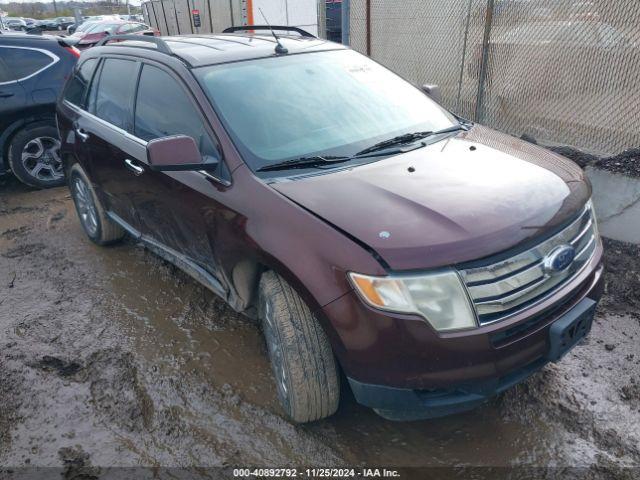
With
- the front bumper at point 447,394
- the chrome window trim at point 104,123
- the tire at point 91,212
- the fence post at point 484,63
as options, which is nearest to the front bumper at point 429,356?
the front bumper at point 447,394

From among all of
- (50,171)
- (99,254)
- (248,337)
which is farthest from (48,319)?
(50,171)

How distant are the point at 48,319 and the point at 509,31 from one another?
17.3 feet

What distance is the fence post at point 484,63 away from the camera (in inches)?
231

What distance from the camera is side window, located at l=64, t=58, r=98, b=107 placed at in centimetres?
449

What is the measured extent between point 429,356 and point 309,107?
1659 mm

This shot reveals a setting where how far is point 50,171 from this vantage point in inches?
262

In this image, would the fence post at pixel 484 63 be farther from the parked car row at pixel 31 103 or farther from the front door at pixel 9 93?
the front door at pixel 9 93

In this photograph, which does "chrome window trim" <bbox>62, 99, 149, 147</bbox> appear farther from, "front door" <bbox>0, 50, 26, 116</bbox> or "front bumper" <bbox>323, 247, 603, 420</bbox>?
"front bumper" <bbox>323, 247, 603, 420</bbox>

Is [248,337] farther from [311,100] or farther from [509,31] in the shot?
[509,31]

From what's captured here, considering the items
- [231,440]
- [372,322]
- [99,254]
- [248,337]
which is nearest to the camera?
[372,322]

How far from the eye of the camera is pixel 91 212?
485 centimetres

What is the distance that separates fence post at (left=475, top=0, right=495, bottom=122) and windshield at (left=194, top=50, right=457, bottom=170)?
9.41 feet

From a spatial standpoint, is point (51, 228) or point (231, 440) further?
point (51, 228)

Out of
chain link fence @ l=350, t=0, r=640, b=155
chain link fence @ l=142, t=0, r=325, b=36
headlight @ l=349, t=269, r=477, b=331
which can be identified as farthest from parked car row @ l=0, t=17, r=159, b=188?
headlight @ l=349, t=269, r=477, b=331
